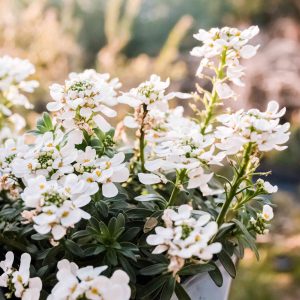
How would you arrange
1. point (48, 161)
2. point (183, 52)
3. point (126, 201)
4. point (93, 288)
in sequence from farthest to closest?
point (183, 52)
point (126, 201)
point (48, 161)
point (93, 288)

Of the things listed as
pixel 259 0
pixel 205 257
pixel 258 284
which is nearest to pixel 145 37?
pixel 259 0

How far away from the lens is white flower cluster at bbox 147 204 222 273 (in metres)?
0.44

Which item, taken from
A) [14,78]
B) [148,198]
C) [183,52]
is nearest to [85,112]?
[148,198]

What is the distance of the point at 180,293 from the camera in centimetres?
53

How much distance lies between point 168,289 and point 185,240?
0.09 meters

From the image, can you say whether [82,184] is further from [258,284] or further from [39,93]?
[39,93]

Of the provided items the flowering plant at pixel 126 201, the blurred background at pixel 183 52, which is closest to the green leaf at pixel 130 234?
the flowering plant at pixel 126 201

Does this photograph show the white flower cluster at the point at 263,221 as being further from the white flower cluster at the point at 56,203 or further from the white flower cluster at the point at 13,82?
the white flower cluster at the point at 13,82

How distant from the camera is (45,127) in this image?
65 centimetres

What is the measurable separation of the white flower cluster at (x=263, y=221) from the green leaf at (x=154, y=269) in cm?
12

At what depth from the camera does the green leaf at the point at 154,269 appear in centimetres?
52

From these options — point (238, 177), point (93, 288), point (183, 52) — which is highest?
point (183, 52)

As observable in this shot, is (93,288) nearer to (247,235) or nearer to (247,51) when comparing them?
(247,235)

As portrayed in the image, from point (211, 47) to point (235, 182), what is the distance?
19 centimetres
